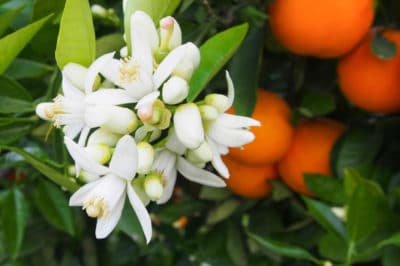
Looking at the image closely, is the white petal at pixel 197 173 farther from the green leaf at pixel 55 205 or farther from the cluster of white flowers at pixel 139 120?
the green leaf at pixel 55 205

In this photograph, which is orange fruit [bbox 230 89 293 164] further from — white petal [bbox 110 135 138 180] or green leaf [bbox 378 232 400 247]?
white petal [bbox 110 135 138 180]

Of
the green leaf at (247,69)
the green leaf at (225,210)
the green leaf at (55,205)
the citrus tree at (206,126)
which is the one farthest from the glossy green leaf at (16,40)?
the green leaf at (225,210)

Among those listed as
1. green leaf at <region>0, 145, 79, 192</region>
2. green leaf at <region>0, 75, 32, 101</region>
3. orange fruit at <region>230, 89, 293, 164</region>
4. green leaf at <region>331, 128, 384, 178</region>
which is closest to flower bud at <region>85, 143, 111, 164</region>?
green leaf at <region>0, 145, 79, 192</region>

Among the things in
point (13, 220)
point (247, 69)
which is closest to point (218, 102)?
point (247, 69)

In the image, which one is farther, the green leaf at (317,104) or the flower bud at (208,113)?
the green leaf at (317,104)

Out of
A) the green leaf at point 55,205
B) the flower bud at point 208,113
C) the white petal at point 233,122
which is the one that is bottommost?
the green leaf at point 55,205
